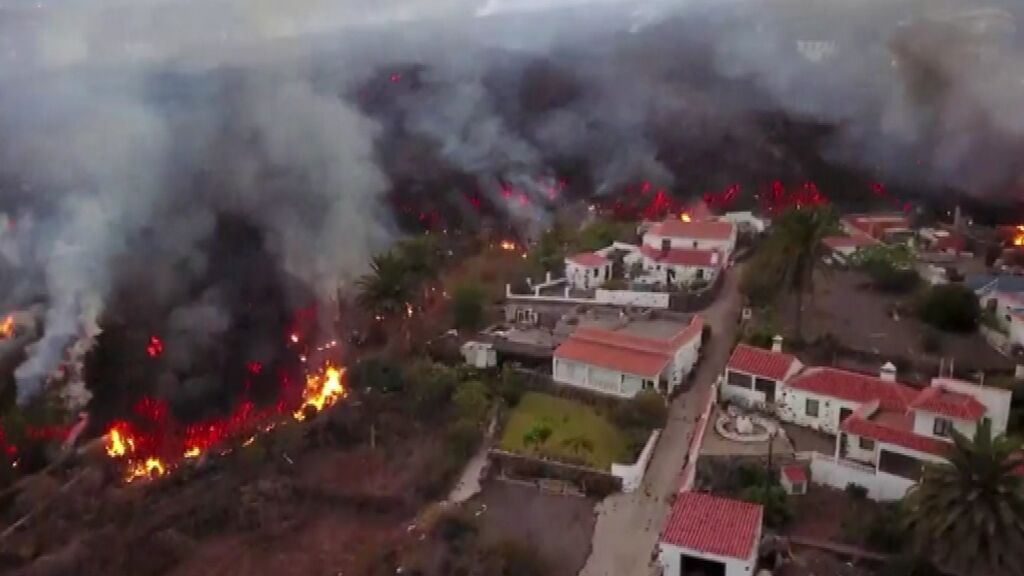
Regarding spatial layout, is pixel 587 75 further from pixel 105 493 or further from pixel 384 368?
pixel 105 493

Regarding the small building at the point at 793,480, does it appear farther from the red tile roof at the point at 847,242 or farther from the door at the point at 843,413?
the red tile roof at the point at 847,242

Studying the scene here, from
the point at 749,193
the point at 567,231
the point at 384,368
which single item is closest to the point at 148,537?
the point at 384,368

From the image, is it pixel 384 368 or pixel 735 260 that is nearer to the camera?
pixel 384 368

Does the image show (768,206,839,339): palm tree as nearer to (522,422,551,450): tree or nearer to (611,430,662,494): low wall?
(611,430,662,494): low wall

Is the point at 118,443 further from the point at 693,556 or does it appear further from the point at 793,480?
the point at 793,480

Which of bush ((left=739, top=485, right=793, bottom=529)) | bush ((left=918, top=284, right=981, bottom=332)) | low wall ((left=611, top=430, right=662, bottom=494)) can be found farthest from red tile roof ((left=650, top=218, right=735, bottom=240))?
bush ((left=739, top=485, right=793, bottom=529))

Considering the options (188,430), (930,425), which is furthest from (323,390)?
(930,425)

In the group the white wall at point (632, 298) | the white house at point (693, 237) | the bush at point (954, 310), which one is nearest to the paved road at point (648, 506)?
the white wall at point (632, 298)
